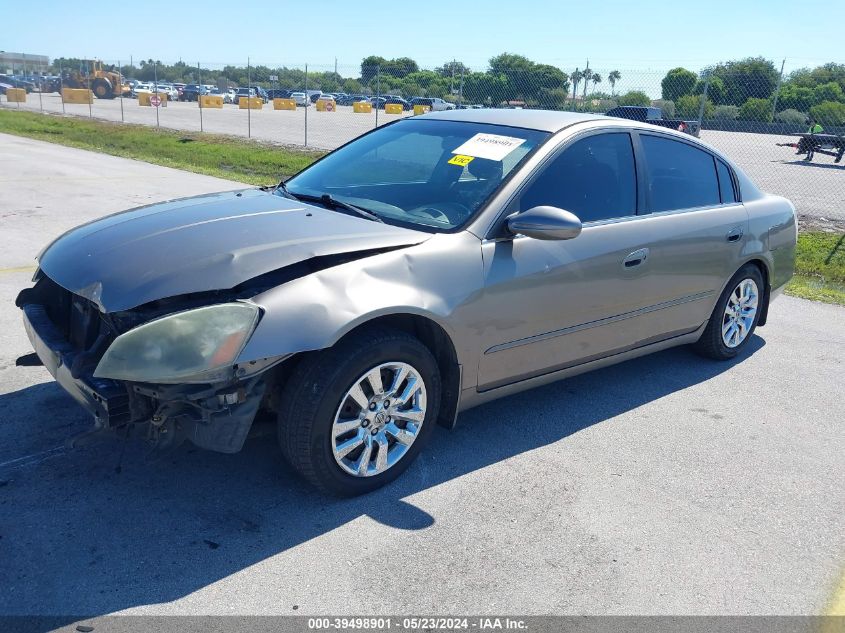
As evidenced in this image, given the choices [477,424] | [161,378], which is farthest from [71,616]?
[477,424]

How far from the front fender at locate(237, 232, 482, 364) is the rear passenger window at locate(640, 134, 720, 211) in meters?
1.63

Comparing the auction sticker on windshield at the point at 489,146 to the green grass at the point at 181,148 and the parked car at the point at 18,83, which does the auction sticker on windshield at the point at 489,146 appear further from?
the parked car at the point at 18,83

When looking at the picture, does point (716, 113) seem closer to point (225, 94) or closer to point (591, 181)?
point (591, 181)

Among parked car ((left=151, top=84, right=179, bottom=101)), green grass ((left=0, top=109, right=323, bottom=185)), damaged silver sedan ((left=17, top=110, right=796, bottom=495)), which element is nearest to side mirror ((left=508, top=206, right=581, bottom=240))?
damaged silver sedan ((left=17, top=110, right=796, bottom=495))

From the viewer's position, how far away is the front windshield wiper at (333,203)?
12.4ft

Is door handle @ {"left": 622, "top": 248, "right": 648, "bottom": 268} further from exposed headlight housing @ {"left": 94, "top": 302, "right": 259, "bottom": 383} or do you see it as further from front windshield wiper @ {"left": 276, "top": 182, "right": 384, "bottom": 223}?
exposed headlight housing @ {"left": 94, "top": 302, "right": 259, "bottom": 383}

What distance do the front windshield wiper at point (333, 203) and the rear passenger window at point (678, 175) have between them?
1.82 m

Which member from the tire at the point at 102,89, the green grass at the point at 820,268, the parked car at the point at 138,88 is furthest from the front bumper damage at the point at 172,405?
the parked car at the point at 138,88

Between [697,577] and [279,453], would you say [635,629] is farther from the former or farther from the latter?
[279,453]

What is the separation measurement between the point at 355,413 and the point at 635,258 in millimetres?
1994

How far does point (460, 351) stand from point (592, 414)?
130 centimetres

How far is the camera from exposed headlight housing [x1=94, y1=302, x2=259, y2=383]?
2758 millimetres

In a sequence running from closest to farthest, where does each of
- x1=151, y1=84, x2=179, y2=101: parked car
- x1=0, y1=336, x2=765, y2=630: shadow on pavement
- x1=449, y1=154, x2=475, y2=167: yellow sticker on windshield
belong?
x1=0, y1=336, x2=765, y2=630: shadow on pavement, x1=449, y1=154, x2=475, y2=167: yellow sticker on windshield, x1=151, y1=84, x2=179, y2=101: parked car

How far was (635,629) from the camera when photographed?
2645mm
